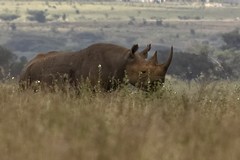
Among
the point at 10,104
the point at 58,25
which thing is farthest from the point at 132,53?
the point at 58,25

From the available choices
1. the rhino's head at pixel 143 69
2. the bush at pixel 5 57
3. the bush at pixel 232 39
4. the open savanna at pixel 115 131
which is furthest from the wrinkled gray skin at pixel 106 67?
the bush at pixel 232 39

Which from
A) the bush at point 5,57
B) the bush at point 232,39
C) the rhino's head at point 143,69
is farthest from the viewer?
the bush at point 232,39

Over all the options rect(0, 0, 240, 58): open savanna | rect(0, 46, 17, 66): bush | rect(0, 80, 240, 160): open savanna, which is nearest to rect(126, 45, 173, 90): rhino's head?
rect(0, 80, 240, 160): open savanna

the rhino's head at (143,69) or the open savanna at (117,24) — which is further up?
the rhino's head at (143,69)

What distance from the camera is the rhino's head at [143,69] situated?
1287 centimetres

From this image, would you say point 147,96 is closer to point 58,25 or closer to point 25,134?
point 25,134

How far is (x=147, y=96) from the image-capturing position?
1091 cm

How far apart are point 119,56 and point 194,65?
5256cm

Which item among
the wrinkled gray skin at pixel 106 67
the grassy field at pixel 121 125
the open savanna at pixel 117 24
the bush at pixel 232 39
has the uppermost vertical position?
the grassy field at pixel 121 125

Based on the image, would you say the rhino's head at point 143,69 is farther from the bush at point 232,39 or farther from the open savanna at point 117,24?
the open savanna at point 117,24

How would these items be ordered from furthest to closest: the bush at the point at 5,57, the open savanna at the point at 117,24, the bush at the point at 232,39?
the open savanna at the point at 117,24, the bush at the point at 232,39, the bush at the point at 5,57

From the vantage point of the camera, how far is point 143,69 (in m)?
13.2

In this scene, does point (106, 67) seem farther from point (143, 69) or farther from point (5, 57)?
point (5, 57)

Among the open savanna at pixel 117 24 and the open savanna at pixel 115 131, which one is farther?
the open savanna at pixel 117 24
